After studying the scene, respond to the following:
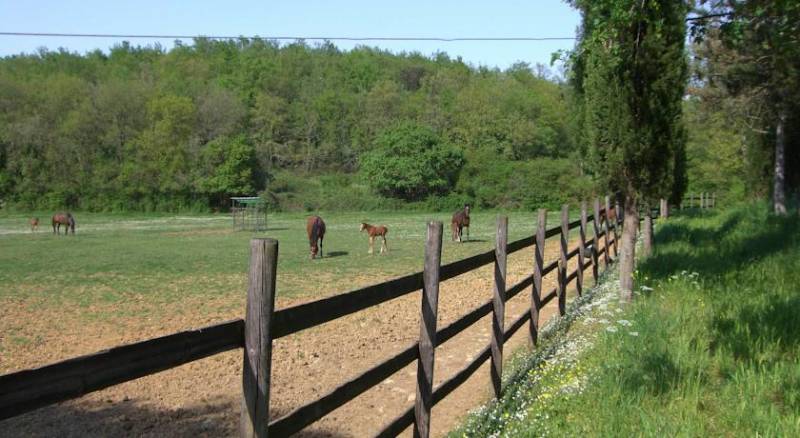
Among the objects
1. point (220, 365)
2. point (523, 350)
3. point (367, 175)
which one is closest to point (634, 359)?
point (523, 350)

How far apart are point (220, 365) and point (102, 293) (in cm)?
649

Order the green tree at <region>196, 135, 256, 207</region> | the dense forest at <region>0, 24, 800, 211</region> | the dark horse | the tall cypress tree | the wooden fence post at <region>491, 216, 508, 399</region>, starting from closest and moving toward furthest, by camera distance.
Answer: the wooden fence post at <region>491, 216, 508, 399</region>, the tall cypress tree, the dark horse, the dense forest at <region>0, 24, 800, 211</region>, the green tree at <region>196, 135, 256, 207</region>

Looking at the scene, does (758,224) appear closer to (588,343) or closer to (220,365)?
(588,343)

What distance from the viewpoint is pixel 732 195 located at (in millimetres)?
43062

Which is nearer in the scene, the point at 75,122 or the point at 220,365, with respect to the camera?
the point at 220,365

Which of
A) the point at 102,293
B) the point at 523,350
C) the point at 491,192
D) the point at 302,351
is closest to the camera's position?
the point at 523,350

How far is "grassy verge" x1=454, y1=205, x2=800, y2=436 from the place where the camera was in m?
3.92

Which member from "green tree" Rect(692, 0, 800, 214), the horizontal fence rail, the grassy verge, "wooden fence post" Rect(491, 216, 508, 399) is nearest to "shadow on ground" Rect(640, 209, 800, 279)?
the grassy verge

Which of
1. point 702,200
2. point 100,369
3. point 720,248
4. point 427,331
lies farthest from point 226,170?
point 100,369

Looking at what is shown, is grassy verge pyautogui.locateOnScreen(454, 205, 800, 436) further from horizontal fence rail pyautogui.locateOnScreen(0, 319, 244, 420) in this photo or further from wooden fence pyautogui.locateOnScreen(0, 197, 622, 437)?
horizontal fence rail pyautogui.locateOnScreen(0, 319, 244, 420)

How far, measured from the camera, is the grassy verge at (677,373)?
12.9ft

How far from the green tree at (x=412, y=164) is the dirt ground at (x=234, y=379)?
49813 mm

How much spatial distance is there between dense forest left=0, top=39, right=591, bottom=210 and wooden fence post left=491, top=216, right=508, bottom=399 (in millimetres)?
49074

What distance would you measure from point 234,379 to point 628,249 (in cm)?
509
